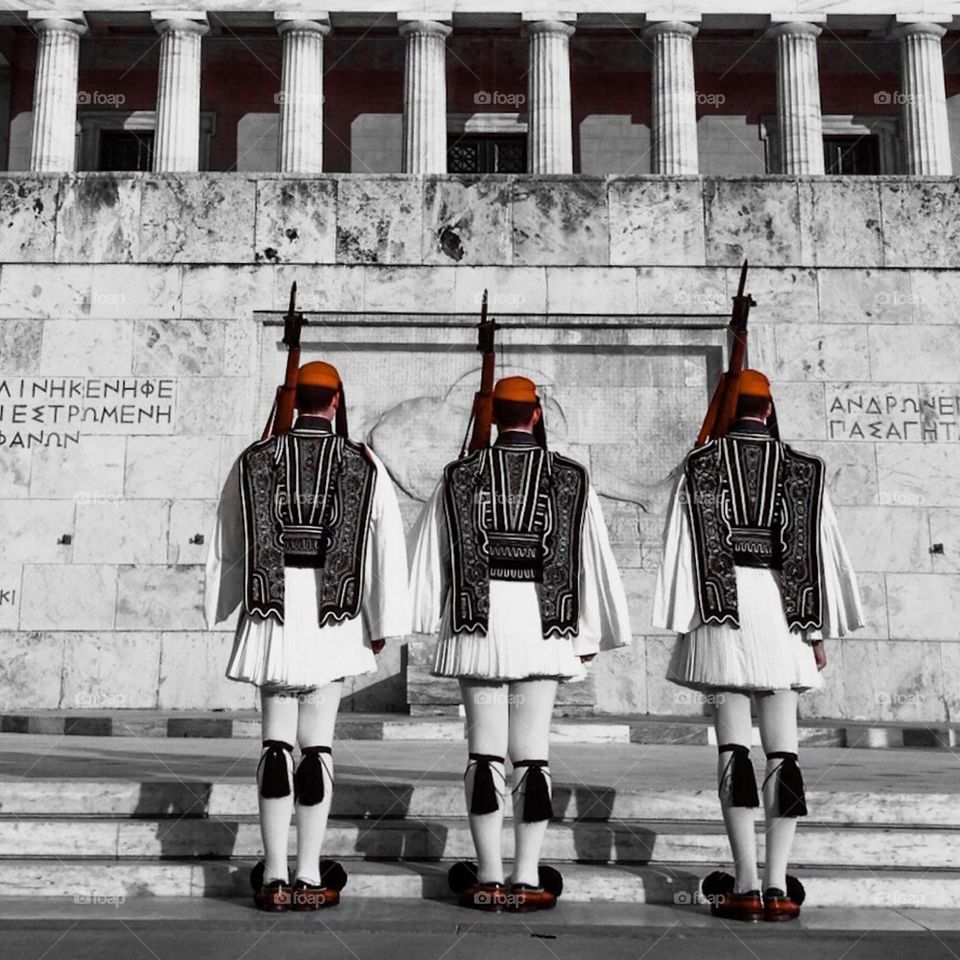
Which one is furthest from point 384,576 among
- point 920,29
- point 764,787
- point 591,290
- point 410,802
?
point 920,29

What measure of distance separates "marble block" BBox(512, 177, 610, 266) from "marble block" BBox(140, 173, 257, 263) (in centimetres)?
296

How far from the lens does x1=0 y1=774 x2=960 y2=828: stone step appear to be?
6512mm

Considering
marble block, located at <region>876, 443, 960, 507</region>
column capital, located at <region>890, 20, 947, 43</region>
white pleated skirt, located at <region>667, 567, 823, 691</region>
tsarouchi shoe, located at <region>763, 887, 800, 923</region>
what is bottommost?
tsarouchi shoe, located at <region>763, 887, 800, 923</region>

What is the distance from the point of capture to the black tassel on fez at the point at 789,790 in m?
5.31

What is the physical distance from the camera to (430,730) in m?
10.8

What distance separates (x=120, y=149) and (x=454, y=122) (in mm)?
7641

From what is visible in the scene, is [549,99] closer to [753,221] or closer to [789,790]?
[753,221]

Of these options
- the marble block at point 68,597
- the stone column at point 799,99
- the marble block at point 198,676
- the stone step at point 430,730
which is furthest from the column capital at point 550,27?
the stone step at point 430,730

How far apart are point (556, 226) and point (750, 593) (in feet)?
30.4

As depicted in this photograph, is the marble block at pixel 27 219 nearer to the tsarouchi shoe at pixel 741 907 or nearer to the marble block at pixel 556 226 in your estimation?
the marble block at pixel 556 226

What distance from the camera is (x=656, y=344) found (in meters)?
13.9

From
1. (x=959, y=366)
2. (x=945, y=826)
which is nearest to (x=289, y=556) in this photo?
(x=945, y=826)

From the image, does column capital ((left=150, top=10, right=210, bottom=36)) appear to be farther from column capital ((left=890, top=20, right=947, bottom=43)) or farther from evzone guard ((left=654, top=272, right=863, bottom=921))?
evzone guard ((left=654, top=272, right=863, bottom=921))

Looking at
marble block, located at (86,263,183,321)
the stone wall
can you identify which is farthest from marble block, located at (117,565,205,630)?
marble block, located at (86,263,183,321)
